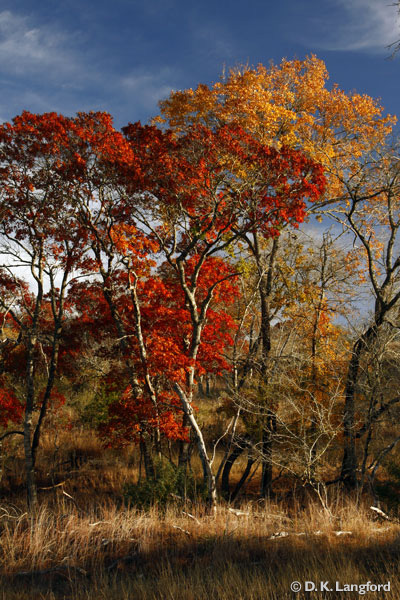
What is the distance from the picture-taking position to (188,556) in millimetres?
6637

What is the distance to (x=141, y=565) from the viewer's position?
642cm

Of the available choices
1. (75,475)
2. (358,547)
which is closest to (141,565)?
(358,547)

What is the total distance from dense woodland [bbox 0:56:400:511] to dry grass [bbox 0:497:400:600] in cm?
300

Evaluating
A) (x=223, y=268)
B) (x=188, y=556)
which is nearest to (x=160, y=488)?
(x=188, y=556)

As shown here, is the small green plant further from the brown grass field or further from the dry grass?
the dry grass

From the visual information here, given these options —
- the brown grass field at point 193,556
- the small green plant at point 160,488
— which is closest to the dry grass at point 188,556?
the brown grass field at point 193,556

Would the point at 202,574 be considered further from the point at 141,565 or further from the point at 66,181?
the point at 66,181

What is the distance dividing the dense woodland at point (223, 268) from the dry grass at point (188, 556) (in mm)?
3004

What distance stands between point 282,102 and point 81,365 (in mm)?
12532

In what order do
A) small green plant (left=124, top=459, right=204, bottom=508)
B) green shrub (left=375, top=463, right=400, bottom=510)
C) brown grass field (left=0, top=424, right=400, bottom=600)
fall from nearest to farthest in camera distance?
brown grass field (left=0, top=424, right=400, bottom=600)
small green plant (left=124, top=459, right=204, bottom=508)
green shrub (left=375, top=463, right=400, bottom=510)

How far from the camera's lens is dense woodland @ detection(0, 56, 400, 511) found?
12539 millimetres

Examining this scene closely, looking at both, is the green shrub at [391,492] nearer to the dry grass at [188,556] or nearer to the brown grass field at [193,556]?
the brown grass field at [193,556]

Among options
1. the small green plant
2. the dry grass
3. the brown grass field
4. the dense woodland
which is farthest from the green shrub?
the small green plant

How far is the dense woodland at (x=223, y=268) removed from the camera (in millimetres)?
12539
